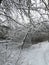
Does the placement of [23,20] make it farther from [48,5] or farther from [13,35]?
[48,5]

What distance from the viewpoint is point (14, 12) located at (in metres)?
1.67

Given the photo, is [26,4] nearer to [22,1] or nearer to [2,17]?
[22,1]

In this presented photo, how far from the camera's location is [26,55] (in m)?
1.36

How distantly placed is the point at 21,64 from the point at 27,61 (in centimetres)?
6

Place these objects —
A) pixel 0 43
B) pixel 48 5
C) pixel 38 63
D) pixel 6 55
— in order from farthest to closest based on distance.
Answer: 1. pixel 48 5
2. pixel 0 43
3. pixel 6 55
4. pixel 38 63

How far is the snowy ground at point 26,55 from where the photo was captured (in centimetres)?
128

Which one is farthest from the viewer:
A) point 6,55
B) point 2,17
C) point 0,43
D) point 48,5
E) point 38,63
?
point 48,5

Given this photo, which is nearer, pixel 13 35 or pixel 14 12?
pixel 13 35

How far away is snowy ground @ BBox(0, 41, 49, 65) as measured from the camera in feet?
4.19

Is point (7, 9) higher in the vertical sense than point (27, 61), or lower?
higher

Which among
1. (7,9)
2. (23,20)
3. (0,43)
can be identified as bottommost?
(0,43)

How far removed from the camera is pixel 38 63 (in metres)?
1.25

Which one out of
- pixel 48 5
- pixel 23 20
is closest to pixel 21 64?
pixel 23 20

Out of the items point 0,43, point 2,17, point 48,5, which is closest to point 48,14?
point 48,5
